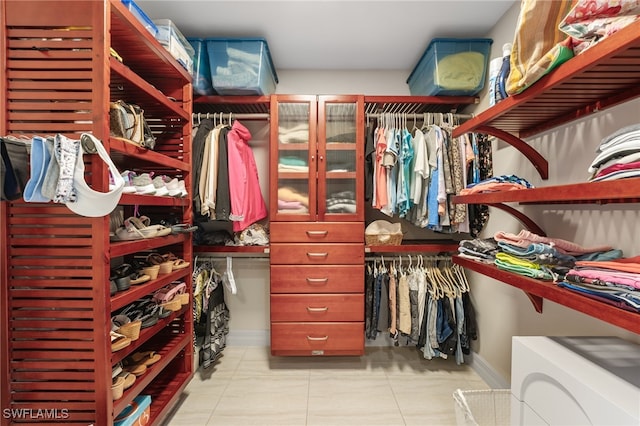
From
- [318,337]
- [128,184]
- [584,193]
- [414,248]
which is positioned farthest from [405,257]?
[128,184]

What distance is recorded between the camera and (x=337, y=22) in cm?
186

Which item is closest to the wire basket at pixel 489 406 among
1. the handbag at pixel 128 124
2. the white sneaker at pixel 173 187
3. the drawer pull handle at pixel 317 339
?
the drawer pull handle at pixel 317 339

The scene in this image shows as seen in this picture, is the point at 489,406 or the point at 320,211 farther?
the point at 320,211

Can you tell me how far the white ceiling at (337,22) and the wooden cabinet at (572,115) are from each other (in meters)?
0.92

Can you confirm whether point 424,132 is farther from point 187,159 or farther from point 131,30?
point 131,30

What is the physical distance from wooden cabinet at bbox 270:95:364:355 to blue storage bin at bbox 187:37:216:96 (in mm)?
529

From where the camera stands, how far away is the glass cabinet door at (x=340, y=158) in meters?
2.09

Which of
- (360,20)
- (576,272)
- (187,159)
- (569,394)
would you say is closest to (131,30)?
(187,159)

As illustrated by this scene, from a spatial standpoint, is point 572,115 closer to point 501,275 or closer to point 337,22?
point 501,275

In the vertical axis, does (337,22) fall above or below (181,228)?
above

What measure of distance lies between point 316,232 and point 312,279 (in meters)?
0.35

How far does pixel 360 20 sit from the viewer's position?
1.84m

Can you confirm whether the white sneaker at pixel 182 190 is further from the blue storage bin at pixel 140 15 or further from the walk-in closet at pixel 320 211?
the blue storage bin at pixel 140 15

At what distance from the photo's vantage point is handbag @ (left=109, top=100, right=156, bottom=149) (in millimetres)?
1263
